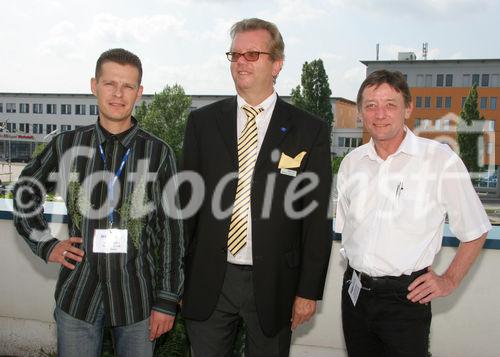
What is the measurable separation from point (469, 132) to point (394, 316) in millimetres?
57235

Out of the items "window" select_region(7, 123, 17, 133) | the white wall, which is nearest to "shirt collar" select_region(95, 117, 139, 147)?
the white wall

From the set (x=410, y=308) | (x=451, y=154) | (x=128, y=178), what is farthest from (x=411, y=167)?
(x=128, y=178)

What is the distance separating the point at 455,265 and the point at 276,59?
1.38 meters

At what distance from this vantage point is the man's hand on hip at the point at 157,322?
247cm

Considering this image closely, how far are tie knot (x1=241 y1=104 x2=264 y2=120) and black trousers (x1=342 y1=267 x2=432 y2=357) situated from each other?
3.28 feet

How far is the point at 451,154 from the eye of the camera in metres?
2.57

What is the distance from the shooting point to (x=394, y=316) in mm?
2562

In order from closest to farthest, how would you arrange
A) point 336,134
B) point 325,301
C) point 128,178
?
point 128,178
point 325,301
point 336,134

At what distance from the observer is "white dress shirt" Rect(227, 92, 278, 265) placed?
2590mm

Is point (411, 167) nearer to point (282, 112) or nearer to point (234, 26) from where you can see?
point (282, 112)

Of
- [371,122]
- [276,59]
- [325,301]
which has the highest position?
[276,59]

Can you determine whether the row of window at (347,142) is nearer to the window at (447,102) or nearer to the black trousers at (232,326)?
the window at (447,102)

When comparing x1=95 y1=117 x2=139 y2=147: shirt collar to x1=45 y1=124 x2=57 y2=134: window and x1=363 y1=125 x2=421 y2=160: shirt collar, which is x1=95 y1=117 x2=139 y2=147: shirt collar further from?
x1=45 y1=124 x2=57 y2=134: window

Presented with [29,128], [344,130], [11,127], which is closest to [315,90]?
[344,130]
